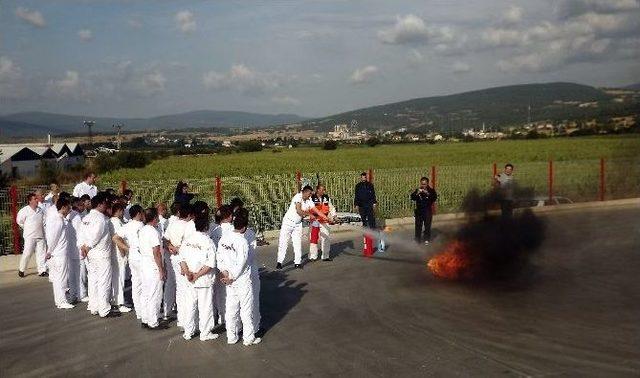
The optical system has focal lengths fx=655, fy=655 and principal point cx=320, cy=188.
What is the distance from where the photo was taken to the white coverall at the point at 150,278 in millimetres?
9516

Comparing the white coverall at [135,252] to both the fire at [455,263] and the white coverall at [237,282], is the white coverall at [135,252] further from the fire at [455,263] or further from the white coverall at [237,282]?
the fire at [455,263]

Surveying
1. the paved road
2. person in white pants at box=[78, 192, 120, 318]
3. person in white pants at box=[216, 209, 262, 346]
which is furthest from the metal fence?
person in white pants at box=[216, 209, 262, 346]

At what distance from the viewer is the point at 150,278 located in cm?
962

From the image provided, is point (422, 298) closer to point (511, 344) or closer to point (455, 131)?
point (511, 344)

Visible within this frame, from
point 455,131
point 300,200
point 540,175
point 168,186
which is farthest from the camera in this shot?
point 455,131

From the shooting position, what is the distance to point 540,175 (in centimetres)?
2581

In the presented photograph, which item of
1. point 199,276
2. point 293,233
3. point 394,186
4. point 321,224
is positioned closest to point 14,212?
point 293,233

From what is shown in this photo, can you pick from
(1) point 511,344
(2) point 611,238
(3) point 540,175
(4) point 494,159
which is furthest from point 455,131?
(1) point 511,344

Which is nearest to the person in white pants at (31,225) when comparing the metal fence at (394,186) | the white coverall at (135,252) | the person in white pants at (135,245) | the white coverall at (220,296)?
the metal fence at (394,186)

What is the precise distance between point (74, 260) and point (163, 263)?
9.94 ft

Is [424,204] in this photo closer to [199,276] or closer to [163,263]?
[163,263]

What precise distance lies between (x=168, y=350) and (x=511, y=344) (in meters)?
4.55

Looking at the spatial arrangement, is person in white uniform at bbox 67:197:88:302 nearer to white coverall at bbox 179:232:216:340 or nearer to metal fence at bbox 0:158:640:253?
white coverall at bbox 179:232:216:340

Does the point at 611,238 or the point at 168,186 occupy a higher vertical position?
the point at 168,186
